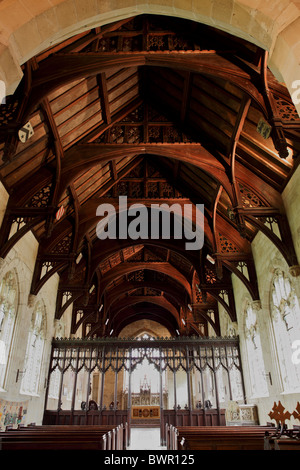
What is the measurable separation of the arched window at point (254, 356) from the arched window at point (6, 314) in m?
8.46

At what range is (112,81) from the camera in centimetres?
958

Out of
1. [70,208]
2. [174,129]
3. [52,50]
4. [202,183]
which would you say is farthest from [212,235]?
[52,50]

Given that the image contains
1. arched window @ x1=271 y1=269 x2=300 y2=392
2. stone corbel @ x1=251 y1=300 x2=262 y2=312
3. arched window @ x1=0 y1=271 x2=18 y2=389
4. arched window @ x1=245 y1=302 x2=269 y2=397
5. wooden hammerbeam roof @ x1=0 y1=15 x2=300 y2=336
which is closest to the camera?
wooden hammerbeam roof @ x1=0 y1=15 x2=300 y2=336

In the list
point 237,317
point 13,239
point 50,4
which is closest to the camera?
point 50,4

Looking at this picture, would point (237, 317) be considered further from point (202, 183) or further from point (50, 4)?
point (50, 4)

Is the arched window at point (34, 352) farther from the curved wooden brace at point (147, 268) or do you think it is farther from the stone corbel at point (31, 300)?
the curved wooden brace at point (147, 268)

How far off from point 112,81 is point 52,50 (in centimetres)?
263

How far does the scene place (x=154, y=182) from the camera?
13.6 meters

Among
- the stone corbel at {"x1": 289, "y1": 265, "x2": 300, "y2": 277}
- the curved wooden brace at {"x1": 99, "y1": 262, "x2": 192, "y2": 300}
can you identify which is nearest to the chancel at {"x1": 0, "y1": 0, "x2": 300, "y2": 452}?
the stone corbel at {"x1": 289, "y1": 265, "x2": 300, "y2": 277}

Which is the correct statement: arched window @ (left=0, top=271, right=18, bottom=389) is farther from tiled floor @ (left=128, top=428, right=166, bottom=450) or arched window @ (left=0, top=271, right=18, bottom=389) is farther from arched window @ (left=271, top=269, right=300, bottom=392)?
arched window @ (left=271, top=269, right=300, bottom=392)

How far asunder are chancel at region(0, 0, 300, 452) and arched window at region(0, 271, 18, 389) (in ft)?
0.26

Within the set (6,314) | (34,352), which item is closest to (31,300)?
(6,314)

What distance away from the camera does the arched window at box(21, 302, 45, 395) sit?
477 inches

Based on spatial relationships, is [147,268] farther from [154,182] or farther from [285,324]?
[285,324]
